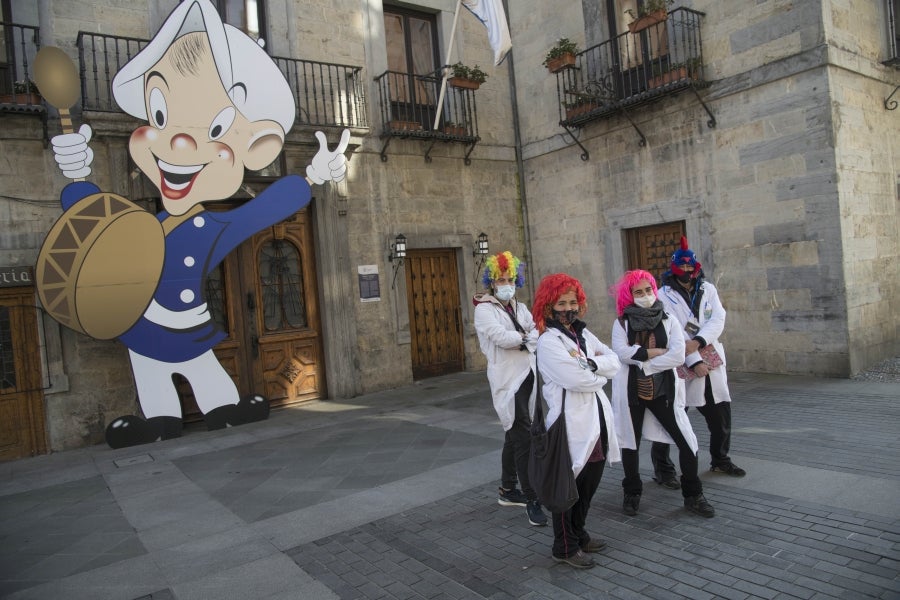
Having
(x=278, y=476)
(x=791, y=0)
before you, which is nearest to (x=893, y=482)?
(x=278, y=476)

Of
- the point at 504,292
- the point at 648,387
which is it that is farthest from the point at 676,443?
the point at 504,292

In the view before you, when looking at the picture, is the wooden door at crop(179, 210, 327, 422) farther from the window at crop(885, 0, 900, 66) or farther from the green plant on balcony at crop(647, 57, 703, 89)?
the window at crop(885, 0, 900, 66)

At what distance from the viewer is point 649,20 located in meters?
9.54

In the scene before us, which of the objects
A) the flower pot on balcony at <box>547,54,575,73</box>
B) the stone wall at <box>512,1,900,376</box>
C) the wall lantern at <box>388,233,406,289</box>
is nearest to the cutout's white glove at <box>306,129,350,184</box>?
the wall lantern at <box>388,233,406,289</box>

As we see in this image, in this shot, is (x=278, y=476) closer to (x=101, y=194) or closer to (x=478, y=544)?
(x=478, y=544)

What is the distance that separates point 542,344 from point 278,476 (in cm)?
360

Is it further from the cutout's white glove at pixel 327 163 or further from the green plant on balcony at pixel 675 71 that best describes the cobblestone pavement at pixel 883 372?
the cutout's white glove at pixel 327 163

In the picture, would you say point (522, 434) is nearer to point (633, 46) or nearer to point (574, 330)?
point (574, 330)

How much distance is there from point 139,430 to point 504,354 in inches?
227

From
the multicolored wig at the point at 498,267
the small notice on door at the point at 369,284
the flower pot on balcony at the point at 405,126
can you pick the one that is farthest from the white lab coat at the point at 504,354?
the flower pot on balcony at the point at 405,126

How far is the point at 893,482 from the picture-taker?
15.0 ft

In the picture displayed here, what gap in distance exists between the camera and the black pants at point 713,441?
4.92 m

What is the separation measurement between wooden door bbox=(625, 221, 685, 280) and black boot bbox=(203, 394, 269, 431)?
664cm

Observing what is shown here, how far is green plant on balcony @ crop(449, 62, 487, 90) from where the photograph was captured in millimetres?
11344
